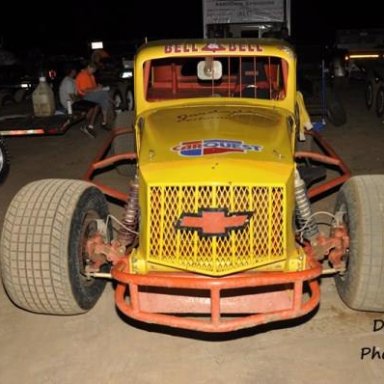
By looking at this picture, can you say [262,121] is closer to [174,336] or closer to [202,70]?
[202,70]

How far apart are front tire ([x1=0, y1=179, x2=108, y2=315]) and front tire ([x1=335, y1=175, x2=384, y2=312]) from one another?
199 cm

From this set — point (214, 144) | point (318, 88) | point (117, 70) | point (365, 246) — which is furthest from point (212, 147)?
point (117, 70)

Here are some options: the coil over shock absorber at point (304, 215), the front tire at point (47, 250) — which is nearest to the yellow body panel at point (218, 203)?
the coil over shock absorber at point (304, 215)

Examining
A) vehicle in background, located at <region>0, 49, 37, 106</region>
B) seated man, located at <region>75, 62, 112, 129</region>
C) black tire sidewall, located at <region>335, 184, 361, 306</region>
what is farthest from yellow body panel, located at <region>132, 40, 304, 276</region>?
vehicle in background, located at <region>0, 49, 37, 106</region>

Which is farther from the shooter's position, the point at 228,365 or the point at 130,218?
the point at 130,218

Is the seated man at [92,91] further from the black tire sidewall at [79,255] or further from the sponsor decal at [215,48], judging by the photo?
the black tire sidewall at [79,255]

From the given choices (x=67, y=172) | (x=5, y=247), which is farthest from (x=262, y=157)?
(x=67, y=172)

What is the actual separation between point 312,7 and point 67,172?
35.3 metres

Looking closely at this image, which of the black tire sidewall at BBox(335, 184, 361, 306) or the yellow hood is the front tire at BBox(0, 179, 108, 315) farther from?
the black tire sidewall at BBox(335, 184, 361, 306)

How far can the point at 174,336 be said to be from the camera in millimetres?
4453

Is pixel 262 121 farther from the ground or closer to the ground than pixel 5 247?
farther from the ground

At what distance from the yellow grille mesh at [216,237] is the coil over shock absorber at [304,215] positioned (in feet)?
1.59

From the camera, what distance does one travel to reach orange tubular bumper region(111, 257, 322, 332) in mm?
3691

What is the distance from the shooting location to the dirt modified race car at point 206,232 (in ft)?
12.4
